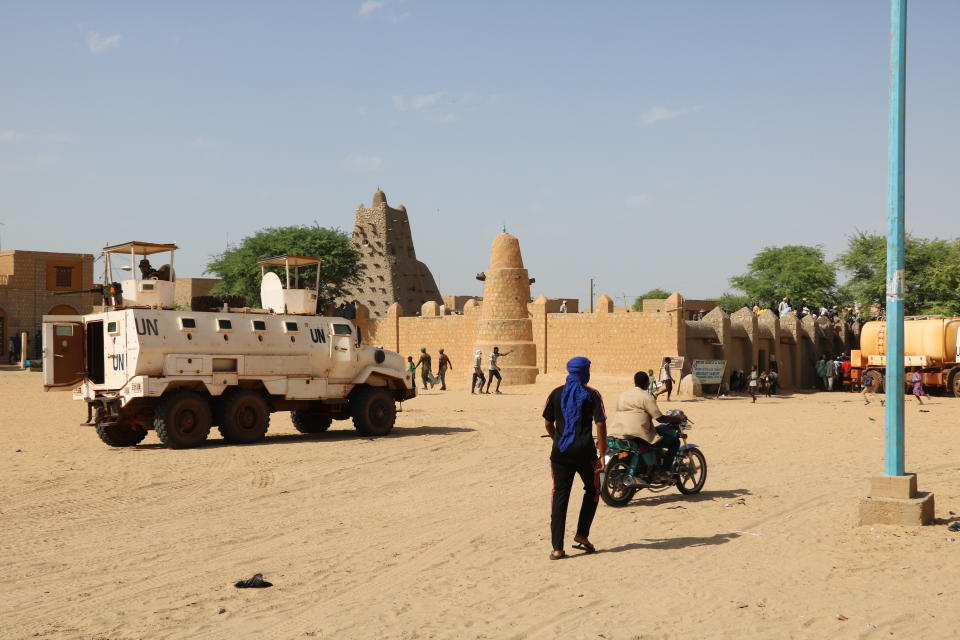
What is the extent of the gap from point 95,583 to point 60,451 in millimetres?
9465

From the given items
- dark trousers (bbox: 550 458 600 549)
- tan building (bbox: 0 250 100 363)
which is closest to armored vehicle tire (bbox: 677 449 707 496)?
dark trousers (bbox: 550 458 600 549)

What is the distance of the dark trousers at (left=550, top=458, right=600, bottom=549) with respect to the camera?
733 cm

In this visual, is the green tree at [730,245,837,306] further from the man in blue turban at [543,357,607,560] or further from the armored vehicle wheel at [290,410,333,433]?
the man in blue turban at [543,357,607,560]

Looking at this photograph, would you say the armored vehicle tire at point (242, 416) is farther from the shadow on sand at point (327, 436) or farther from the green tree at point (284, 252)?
the green tree at point (284, 252)

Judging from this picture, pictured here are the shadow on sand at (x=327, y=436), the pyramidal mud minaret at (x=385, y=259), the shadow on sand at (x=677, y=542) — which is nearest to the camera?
the shadow on sand at (x=677, y=542)

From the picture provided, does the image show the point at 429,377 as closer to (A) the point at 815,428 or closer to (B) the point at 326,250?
(A) the point at 815,428

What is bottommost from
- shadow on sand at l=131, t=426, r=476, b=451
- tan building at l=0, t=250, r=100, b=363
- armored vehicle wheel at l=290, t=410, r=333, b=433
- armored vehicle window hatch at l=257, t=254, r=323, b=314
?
shadow on sand at l=131, t=426, r=476, b=451

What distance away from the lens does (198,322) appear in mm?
15930

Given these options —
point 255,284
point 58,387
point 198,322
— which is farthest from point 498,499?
point 255,284

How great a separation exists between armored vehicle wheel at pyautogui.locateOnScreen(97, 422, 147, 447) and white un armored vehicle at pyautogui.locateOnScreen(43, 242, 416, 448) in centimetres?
2

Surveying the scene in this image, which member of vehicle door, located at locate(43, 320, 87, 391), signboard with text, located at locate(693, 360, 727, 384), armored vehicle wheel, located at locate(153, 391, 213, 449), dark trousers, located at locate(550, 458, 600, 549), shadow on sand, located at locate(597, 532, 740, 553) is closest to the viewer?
dark trousers, located at locate(550, 458, 600, 549)

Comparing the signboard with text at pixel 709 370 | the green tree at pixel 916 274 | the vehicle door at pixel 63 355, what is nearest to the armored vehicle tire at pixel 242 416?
the vehicle door at pixel 63 355

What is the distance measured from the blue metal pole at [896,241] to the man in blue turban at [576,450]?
275 cm

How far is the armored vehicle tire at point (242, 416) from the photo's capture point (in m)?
16.0
